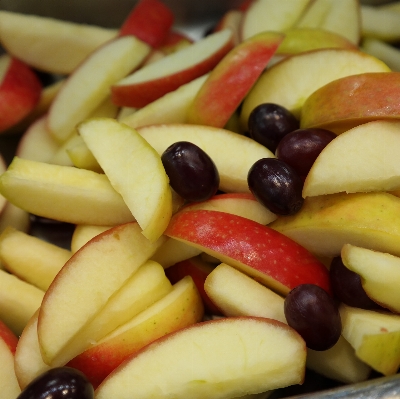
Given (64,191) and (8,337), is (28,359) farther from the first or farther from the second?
(64,191)

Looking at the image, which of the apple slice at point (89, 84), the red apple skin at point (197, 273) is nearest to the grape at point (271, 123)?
the red apple skin at point (197, 273)

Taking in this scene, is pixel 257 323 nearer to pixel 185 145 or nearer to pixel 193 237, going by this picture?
pixel 193 237

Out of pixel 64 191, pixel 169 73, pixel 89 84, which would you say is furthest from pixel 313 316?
pixel 89 84

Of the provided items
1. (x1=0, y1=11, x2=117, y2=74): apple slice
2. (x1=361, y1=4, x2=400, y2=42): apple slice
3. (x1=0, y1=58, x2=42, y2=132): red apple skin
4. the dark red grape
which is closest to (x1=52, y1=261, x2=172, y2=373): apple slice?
the dark red grape

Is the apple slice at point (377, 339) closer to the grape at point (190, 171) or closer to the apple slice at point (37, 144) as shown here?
the grape at point (190, 171)

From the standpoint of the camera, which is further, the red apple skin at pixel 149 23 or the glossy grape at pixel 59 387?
the red apple skin at pixel 149 23

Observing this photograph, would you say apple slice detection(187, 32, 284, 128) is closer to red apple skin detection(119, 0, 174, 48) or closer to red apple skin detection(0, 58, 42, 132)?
red apple skin detection(119, 0, 174, 48)

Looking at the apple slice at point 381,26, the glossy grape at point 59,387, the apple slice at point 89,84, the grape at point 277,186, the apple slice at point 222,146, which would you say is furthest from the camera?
the apple slice at point 381,26
